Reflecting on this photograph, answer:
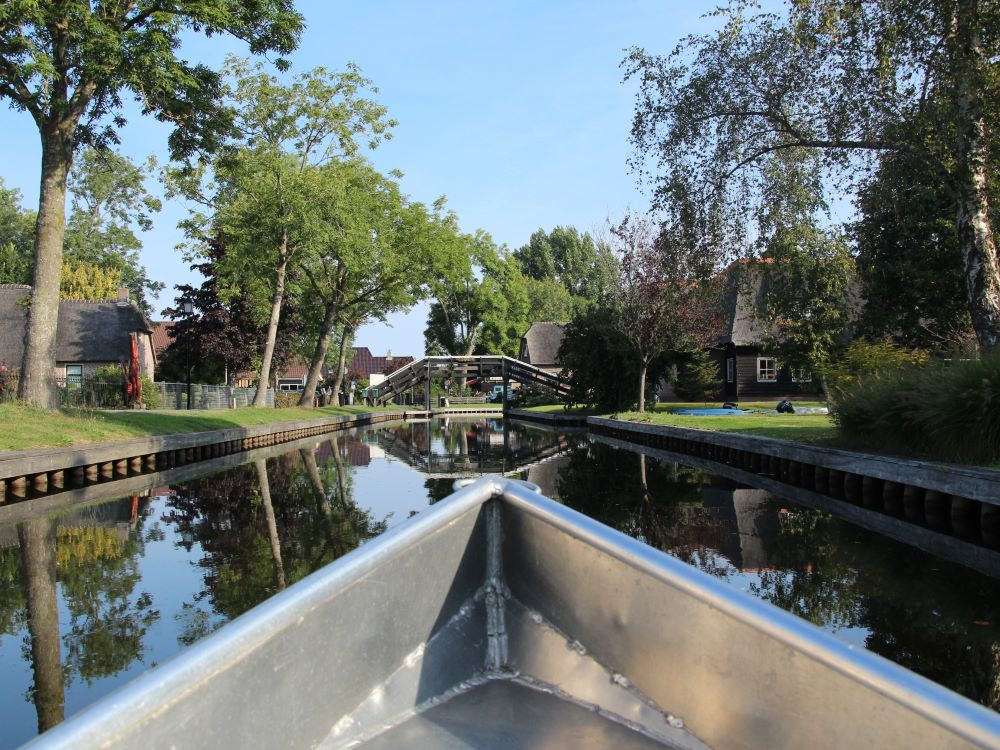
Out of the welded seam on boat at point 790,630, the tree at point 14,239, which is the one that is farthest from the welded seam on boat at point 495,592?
the tree at point 14,239

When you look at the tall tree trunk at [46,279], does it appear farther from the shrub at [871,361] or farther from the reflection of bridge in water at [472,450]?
the shrub at [871,361]

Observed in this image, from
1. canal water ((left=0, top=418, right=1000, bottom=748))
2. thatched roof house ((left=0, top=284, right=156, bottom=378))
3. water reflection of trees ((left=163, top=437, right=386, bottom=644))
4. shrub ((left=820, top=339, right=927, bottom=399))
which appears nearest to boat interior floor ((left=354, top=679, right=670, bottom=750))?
canal water ((left=0, top=418, right=1000, bottom=748))

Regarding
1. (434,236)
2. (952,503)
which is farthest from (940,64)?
(434,236)

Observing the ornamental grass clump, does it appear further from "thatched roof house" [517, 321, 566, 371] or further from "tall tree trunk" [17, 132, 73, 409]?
"thatched roof house" [517, 321, 566, 371]

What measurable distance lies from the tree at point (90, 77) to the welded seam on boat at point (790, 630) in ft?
50.3

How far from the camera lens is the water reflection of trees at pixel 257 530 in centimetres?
598

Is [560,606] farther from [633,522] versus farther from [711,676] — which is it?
[633,522]

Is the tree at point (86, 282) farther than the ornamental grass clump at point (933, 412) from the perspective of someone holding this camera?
Yes

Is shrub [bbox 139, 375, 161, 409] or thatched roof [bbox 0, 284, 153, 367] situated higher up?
thatched roof [bbox 0, 284, 153, 367]

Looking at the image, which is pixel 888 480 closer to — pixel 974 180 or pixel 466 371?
pixel 974 180

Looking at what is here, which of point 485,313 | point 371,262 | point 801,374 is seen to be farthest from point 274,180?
point 485,313

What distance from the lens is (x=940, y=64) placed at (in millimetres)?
11867

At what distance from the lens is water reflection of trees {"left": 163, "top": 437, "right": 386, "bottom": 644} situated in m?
5.98

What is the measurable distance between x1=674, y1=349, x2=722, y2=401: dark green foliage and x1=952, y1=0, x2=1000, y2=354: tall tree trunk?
17792 mm
